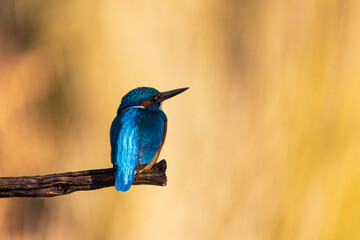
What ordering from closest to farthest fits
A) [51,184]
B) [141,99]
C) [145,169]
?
1. [51,184]
2. [145,169]
3. [141,99]

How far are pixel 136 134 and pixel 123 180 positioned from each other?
184 millimetres

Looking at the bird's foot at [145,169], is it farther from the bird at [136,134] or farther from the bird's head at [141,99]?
the bird's head at [141,99]

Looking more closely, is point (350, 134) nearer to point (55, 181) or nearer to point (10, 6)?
point (55, 181)

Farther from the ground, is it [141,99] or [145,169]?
[141,99]

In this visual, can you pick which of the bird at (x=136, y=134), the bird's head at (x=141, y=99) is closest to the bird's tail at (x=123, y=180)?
the bird at (x=136, y=134)

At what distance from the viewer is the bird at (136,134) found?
110cm

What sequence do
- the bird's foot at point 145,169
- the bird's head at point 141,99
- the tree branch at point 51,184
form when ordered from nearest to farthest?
the tree branch at point 51,184, the bird's foot at point 145,169, the bird's head at point 141,99

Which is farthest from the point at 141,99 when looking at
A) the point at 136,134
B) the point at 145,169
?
the point at 145,169

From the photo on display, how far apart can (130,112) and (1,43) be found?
715 millimetres

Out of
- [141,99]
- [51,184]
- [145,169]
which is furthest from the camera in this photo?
[141,99]

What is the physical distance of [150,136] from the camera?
1.22m

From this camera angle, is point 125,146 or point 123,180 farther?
point 125,146

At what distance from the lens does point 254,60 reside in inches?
68.6

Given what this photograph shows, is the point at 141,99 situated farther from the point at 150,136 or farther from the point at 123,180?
the point at 123,180
